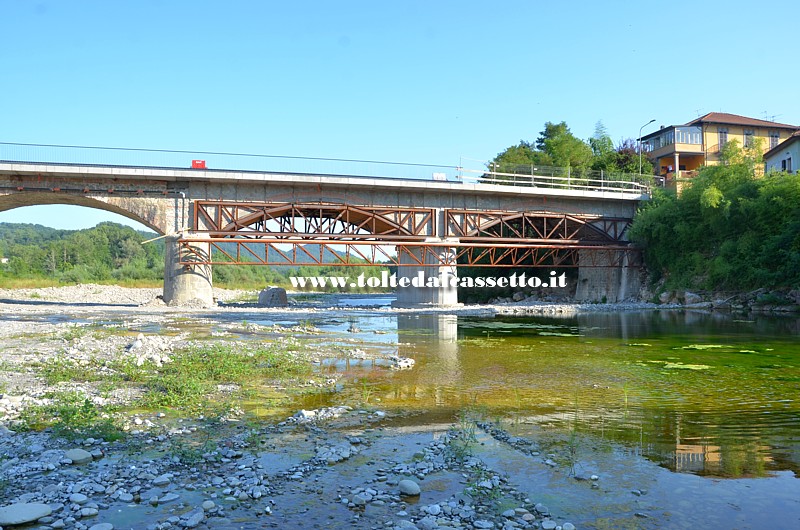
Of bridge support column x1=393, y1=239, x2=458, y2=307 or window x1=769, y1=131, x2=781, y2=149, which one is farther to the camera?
window x1=769, y1=131, x2=781, y2=149

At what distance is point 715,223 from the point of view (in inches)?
1469

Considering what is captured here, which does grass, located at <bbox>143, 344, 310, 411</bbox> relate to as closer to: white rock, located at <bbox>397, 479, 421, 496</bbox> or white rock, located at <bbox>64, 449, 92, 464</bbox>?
white rock, located at <bbox>64, 449, 92, 464</bbox>

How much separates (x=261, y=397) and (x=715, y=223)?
36.4 metres

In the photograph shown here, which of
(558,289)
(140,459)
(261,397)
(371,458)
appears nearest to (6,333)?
(261,397)

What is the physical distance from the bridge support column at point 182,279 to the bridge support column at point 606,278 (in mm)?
27186

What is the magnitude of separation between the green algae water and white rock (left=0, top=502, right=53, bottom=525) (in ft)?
15.2

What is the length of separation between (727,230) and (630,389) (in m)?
32.1

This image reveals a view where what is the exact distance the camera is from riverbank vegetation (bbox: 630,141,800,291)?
32750mm

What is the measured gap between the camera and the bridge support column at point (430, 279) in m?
39.0

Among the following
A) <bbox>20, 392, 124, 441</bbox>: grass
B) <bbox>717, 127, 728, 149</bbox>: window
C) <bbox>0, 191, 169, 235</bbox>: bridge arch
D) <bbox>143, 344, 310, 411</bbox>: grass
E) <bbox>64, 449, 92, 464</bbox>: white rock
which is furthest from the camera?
<bbox>717, 127, 728, 149</bbox>: window

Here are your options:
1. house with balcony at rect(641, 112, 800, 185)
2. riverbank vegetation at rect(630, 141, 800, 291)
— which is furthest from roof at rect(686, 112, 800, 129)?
riverbank vegetation at rect(630, 141, 800, 291)

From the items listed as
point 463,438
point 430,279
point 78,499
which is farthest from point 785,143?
point 78,499

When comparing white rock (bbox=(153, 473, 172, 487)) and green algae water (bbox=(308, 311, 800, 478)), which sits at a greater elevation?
white rock (bbox=(153, 473, 172, 487))

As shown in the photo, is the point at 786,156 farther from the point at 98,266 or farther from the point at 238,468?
the point at 98,266
